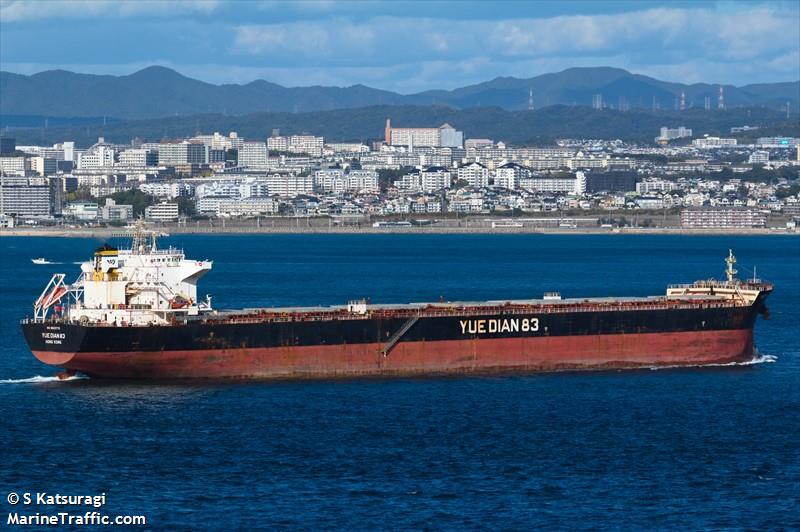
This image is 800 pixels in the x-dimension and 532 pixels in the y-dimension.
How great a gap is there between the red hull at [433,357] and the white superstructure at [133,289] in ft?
3.67

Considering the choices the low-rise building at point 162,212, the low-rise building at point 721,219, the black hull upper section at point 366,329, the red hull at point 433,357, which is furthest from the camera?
the low-rise building at point 162,212

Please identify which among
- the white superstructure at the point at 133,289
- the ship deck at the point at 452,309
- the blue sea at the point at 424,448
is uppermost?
the white superstructure at the point at 133,289

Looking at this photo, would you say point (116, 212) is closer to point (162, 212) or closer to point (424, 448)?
point (162, 212)

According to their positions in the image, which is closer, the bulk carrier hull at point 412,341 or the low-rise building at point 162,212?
the bulk carrier hull at point 412,341

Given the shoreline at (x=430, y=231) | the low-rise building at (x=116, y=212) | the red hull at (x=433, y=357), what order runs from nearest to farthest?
the red hull at (x=433, y=357) < the shoreline at (x=430, y=231) < the low-rise building at (x=116, y=212)

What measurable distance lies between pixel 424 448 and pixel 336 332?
29.8ft

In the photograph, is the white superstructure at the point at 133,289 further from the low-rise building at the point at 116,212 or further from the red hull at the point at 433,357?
the low-rise building at the point at 116,212

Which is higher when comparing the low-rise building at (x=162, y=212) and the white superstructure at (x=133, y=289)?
the white superstructure at (x=133, y=289)

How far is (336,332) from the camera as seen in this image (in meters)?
42.2

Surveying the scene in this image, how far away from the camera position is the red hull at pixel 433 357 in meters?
40.6

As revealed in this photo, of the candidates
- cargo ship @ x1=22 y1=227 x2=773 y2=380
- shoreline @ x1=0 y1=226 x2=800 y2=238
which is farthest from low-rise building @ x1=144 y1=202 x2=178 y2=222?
cargo ship @ x1=22 y1=227 x2=773 y2=380

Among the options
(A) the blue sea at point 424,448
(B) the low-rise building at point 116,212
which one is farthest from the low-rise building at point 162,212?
(A) the blue sea at point 424,448

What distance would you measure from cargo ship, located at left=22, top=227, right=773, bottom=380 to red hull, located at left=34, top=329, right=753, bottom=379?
26 millimetres

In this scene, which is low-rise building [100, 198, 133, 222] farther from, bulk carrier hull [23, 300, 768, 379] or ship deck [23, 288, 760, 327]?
bulk carrier hull [23, 300, 768, 379]
